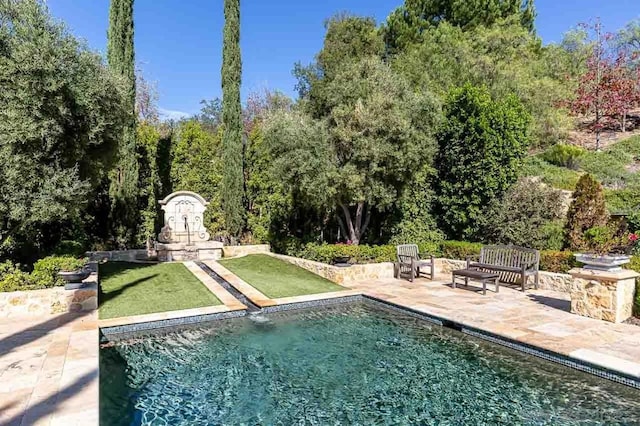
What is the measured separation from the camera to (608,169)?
19984 mm

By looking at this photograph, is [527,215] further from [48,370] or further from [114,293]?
[48,370]

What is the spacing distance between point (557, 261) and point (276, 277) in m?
7.13

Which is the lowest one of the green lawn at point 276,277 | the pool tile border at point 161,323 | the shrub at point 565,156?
the pool tile border at point 161,323

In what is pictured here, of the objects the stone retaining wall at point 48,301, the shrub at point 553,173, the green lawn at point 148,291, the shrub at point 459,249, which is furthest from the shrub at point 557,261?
the stone retaining wall at point 48,301

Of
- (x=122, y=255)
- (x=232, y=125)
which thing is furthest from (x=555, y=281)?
(x=122, y=255)

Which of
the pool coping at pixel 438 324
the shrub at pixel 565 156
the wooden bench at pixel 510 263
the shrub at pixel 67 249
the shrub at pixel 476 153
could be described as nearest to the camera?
the pool coping at pixel 438 324

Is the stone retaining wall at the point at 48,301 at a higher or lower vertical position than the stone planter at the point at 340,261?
lower

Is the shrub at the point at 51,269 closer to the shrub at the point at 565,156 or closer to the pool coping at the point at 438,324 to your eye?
the pool coping at the point at 438,324

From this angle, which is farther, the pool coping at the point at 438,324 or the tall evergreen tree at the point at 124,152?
the tall evergreen tree at the point at 124,152

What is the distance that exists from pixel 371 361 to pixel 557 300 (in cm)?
512

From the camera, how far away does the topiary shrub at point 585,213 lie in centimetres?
1049

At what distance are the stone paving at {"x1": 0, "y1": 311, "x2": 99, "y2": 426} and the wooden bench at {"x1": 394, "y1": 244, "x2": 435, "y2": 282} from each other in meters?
7.55

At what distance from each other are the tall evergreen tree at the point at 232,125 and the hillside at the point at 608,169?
1170 centimetres

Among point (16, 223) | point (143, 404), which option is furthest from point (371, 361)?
point (16, 223)
